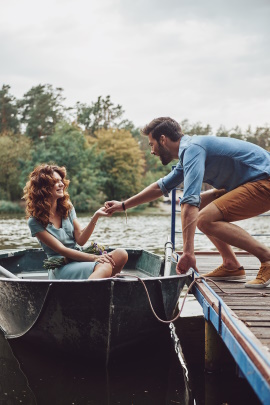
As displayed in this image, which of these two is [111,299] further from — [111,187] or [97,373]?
[111,187]

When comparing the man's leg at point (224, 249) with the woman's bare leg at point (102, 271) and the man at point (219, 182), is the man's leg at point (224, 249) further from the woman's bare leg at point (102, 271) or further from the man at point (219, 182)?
the woman's bare leg at point (102, 271)

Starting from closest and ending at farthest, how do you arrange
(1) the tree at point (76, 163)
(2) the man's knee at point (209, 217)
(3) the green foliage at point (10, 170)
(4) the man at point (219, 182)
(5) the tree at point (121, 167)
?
(4) the man at point (219, 182) → (2) the man's knee at point (209, 217) → (1) the tree at point (76, 163) → (3) the green foliage at point (10, 170) → (5) the tree at point (121, 167)

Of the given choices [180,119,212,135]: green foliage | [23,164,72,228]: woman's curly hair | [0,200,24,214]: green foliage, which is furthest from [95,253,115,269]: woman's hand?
[180,119,212,135]: green foliage

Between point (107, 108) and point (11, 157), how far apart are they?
66.8ft

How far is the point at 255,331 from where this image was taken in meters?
3.17

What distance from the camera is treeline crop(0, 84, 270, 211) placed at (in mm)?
41562

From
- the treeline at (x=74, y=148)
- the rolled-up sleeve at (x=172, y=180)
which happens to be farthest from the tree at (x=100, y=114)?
the rolled-up sleeve at (x=172, y=180)

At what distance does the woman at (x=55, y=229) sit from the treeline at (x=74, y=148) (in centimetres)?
3480

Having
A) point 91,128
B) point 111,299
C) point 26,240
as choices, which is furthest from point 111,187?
point 111,299

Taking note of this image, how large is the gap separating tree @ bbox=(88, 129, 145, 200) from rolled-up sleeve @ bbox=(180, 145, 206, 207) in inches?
1629

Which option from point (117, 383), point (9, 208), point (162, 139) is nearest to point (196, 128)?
point (9, 208)

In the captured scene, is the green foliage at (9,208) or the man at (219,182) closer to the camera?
the man at (219,182)

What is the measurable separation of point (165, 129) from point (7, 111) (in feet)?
173

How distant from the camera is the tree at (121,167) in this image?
4616cm
